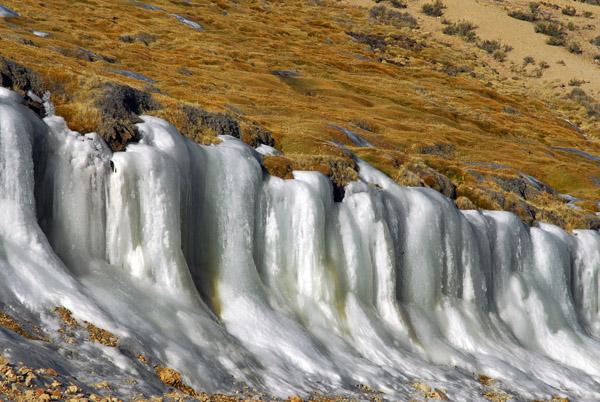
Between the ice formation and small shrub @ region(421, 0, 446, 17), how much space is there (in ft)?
435

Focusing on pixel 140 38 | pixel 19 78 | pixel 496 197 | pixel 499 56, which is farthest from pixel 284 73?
pixel 499 56

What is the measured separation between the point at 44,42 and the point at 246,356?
120ft

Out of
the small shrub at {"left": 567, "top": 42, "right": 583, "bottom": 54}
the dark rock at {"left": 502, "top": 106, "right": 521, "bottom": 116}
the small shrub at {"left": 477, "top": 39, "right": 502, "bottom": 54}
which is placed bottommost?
the dark rock at {"left": 502, "top": 106, "right": 521, "bottom": 116}

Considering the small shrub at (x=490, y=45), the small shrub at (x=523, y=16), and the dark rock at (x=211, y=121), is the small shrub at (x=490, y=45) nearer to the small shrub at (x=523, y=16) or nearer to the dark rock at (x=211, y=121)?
the small shrub at (x=523, y=16)

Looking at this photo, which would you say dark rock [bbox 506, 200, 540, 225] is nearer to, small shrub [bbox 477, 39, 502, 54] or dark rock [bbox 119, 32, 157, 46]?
dark rock [bbox 119, 32, 157, 46]

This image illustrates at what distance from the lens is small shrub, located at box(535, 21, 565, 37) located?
136125 mm

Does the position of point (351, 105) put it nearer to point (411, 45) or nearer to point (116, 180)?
point (116, 180)

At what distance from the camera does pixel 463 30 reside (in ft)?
462

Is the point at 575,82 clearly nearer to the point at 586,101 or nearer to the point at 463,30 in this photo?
Answer: the point at 586,101

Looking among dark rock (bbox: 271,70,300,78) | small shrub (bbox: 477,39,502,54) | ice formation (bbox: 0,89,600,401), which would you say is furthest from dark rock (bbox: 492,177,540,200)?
small shrub (bbox: 477,39,502,54)

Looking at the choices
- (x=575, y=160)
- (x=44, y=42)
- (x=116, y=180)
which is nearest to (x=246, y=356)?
(x=116, y=180)

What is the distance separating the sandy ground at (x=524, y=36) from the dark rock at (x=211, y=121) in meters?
99.1

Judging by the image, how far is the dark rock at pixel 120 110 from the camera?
20.2 meters

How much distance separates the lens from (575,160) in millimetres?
59906
